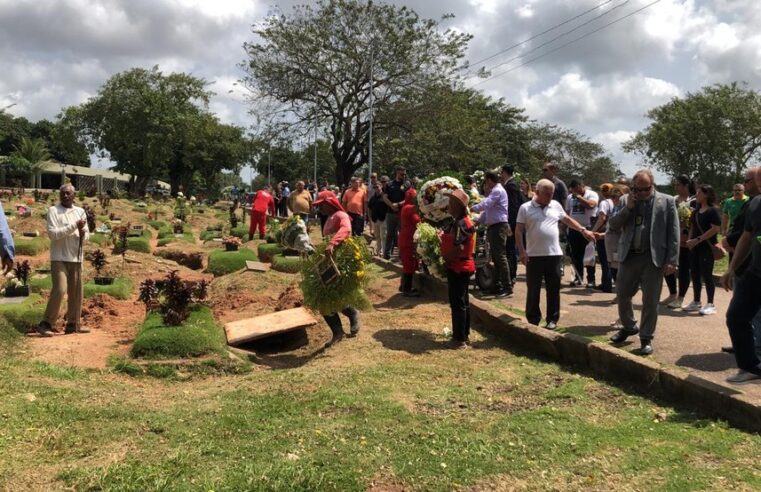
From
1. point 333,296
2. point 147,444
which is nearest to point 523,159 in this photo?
point 333,296

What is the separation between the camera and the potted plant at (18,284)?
8930 mm

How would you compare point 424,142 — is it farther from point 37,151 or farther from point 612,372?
point 37,151

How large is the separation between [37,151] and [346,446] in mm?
56495

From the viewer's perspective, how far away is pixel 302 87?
28.3 metres

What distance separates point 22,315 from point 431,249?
5299 mm

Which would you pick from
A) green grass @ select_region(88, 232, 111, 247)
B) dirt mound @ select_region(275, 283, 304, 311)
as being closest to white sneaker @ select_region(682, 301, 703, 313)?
dirt mound @ select_region(275, 283, 304, 311)

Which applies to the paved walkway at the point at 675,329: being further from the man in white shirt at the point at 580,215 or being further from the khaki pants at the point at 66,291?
the khaki pants at the point at 66,291

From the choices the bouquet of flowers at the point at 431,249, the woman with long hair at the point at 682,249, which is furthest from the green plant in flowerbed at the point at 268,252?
the woman with long hair at the point at 682,249

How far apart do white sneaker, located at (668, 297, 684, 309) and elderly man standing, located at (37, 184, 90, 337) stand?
24.3 feet

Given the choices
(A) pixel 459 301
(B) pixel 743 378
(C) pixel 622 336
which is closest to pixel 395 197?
(A) pixel 459 301

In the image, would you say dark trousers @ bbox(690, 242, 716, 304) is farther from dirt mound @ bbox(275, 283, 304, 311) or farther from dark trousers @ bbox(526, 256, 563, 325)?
dirt mound @ bbox(275, 283, 304, 311)

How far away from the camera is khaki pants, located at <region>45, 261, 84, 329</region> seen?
24.2ft

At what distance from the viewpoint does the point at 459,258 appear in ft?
21.5

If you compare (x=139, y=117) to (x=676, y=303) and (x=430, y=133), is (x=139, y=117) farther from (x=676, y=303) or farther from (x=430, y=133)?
(x=676, y=303)
